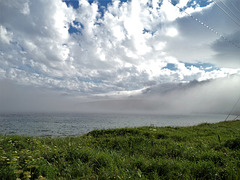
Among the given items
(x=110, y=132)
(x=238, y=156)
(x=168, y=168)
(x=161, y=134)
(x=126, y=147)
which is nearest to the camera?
(x=168, y=168)

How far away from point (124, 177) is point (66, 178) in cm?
164

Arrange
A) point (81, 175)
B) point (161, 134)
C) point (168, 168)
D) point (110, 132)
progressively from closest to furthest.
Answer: point (81, 175), point (168, 168), point (161, 134), point (110, 132)

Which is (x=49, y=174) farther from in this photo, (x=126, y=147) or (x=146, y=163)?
(x=126, y=147)

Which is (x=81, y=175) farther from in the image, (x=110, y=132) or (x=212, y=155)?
(x=110, y=132)

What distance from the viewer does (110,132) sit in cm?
1346

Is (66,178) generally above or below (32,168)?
below

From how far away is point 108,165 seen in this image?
16.5 ft

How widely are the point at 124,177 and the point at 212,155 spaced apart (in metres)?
4.03

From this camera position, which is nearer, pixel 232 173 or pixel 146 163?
pixel 232 173

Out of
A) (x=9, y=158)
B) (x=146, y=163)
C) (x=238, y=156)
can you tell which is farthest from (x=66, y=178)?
(x=238, y=156)

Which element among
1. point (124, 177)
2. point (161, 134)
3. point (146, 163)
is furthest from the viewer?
point (161, 134)

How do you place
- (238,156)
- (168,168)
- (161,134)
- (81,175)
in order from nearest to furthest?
(81,175) → (168,168) → (238,156) → (161,134)

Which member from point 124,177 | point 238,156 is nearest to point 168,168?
point 124,177

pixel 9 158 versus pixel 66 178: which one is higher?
pixel 9 158
